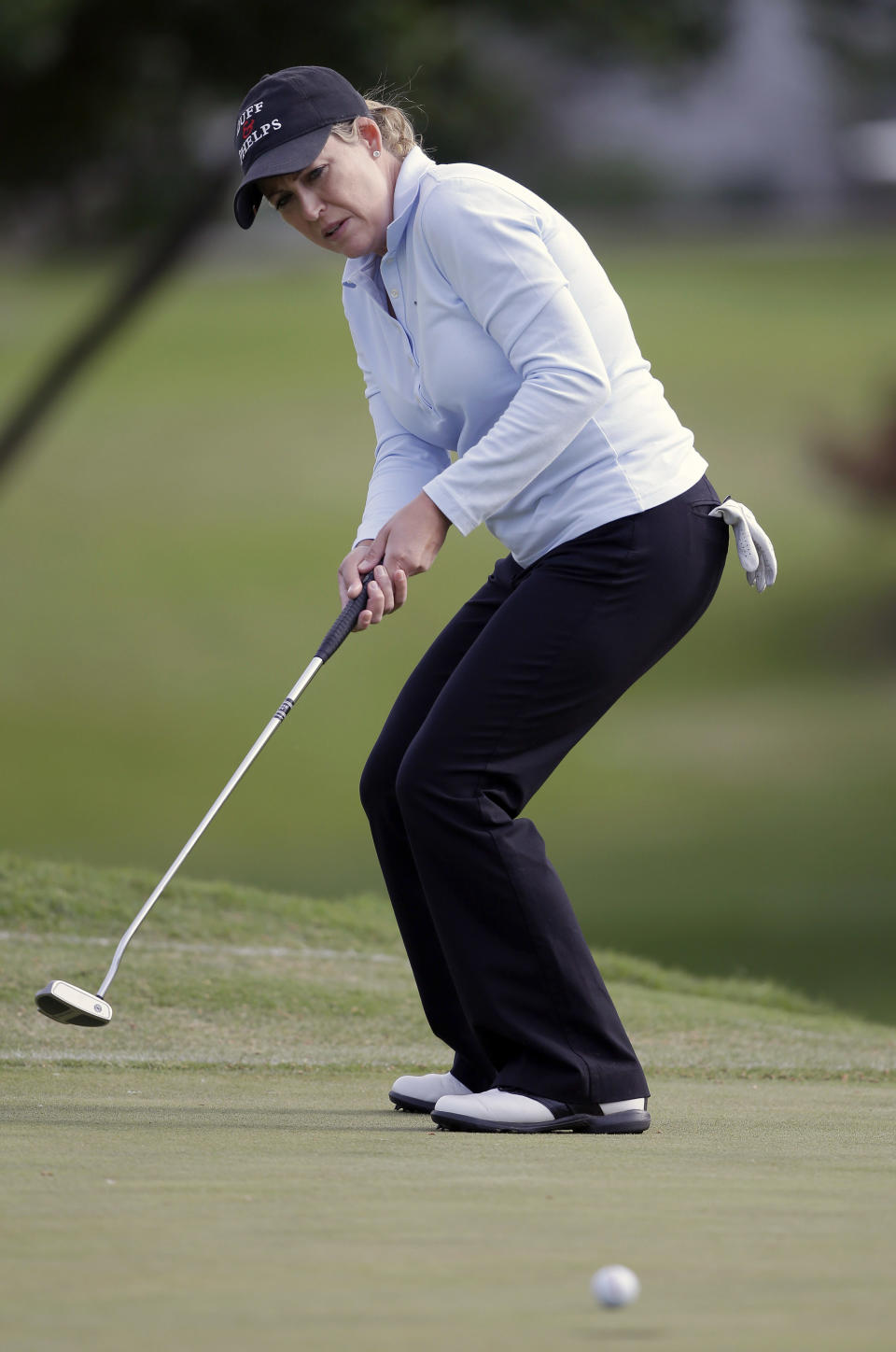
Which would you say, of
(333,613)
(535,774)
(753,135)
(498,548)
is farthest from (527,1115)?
(753,135)

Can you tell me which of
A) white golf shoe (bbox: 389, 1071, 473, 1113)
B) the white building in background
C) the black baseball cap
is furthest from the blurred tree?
the white building in background

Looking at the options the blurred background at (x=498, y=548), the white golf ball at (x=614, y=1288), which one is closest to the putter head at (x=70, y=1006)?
the white golf ball at (x=614, y=1288)

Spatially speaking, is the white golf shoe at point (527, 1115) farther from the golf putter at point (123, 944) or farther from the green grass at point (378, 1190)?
the golf putter at point (123, 944)

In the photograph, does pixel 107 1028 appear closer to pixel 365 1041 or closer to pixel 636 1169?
pixel 365 1041

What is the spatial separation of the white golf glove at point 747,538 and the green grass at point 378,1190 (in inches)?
32.6

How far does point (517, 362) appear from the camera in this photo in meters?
2.65

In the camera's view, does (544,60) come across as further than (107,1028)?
Yes

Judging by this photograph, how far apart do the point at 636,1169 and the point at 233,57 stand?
6143 mm

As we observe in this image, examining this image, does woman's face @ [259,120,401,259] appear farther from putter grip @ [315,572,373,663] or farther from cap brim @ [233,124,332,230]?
putter grip @ [315,572,373,663]

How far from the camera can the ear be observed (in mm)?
2756

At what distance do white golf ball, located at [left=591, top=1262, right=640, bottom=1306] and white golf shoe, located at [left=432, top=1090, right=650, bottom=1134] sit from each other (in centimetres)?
100

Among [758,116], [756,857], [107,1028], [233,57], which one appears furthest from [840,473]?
[107,1028]

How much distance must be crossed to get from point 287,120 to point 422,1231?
5.12 ft

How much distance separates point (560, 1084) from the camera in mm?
2693
